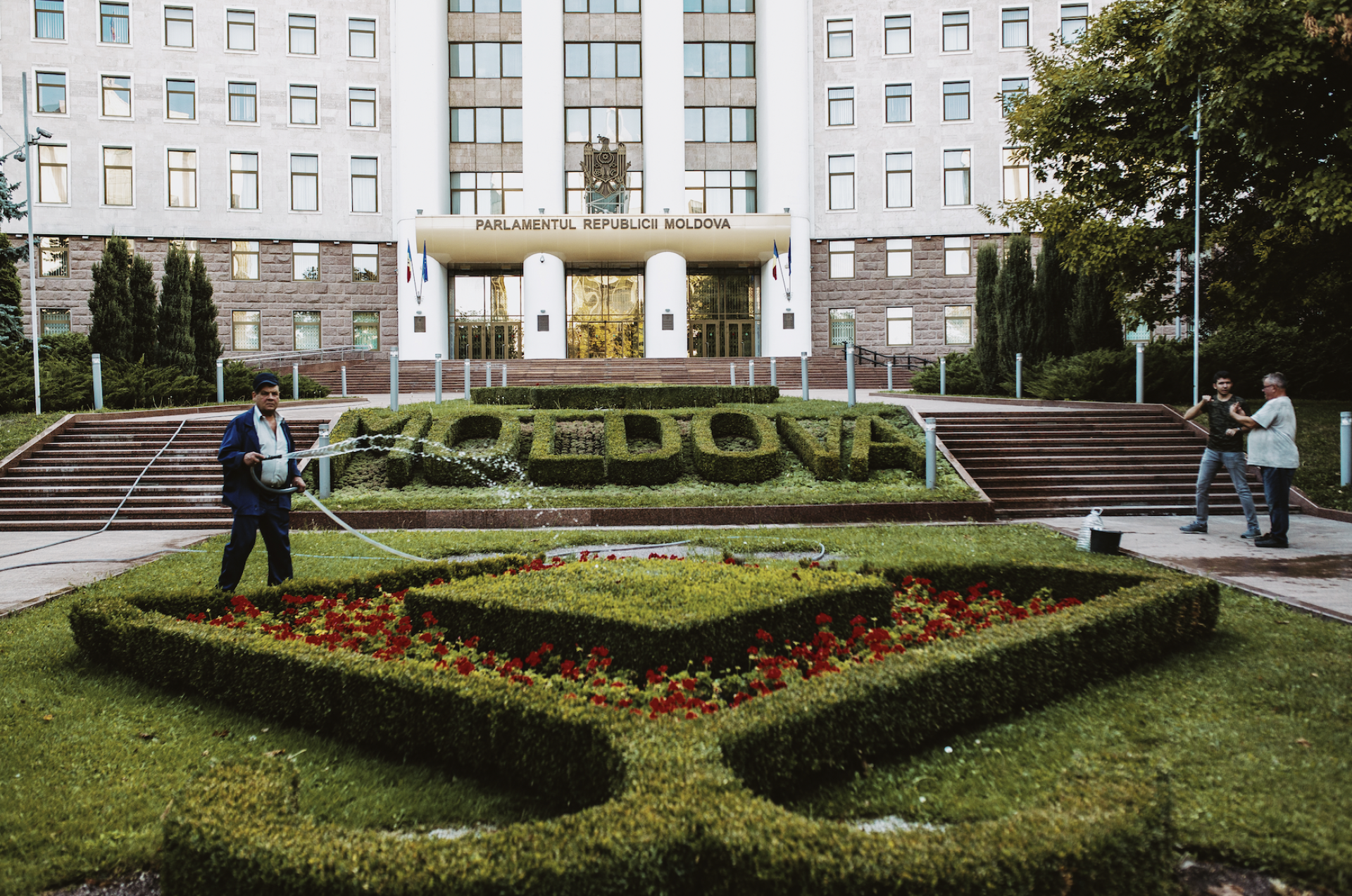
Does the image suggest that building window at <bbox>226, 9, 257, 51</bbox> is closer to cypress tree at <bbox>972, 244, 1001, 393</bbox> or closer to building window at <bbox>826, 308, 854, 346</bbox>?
building window at <bbox>826, 308, 854, 346</bbox>

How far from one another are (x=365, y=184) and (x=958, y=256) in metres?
27.7

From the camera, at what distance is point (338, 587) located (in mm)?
7246

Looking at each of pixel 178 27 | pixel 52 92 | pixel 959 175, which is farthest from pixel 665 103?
pixel 52 92

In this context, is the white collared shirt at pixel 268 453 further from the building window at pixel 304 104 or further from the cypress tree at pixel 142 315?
the building window at pixel 304 104

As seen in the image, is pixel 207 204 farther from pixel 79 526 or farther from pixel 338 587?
pixel 338 587

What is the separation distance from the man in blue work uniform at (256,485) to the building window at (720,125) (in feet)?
121

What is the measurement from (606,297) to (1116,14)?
26469 millimetres

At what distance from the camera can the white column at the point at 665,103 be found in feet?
A: 129

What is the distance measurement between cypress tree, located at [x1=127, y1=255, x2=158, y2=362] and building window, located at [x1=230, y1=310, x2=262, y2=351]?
60.2ft

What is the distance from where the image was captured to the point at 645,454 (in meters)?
15.0

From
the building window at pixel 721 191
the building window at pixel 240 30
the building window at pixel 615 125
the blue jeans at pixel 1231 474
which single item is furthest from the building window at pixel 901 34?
the blue jeans at pixel 1231 474

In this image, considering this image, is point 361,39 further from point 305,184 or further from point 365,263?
point 365,263

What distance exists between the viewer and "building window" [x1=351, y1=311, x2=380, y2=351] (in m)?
41.3

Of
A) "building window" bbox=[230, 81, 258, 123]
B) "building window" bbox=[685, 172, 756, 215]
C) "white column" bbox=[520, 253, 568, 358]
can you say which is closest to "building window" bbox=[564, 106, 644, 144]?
"building window" bbox=[685, 172, 756, 215]
